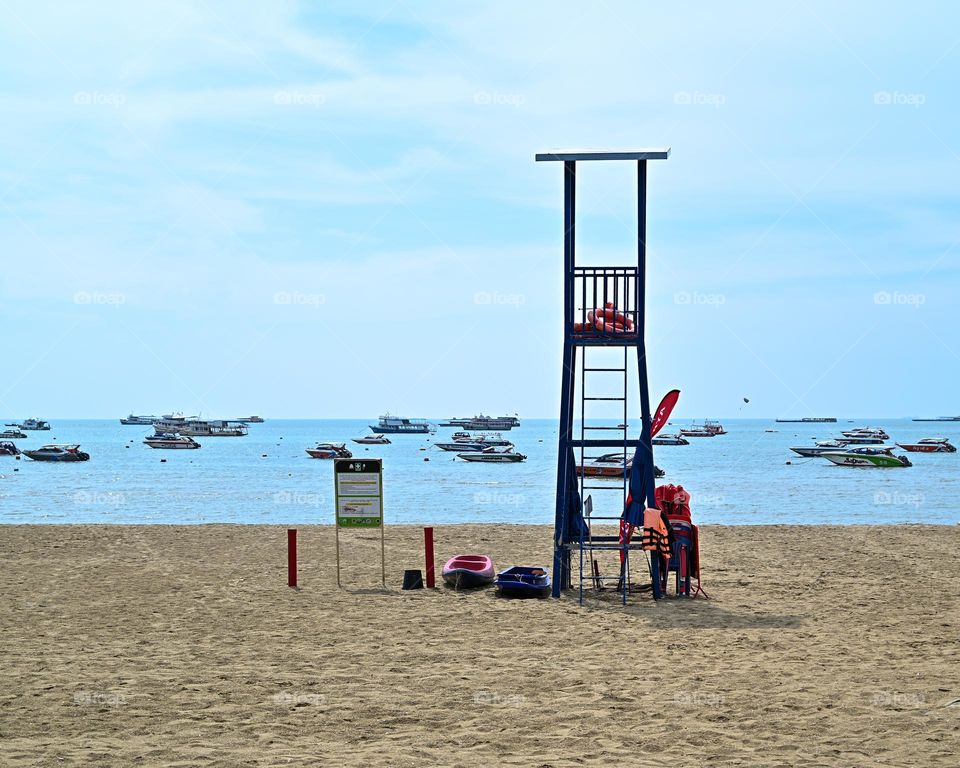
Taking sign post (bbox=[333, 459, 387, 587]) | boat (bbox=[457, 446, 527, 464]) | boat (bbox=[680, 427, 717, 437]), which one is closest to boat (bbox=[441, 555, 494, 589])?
sign post (bbox=[333, 459, 387, 587])

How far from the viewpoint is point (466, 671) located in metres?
9.35

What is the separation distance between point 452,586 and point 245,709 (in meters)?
6.49

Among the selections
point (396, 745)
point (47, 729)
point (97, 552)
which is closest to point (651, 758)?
point (396, 745)

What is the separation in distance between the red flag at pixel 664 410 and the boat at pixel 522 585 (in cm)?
257

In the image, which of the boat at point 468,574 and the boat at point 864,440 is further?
the boat at point 864,440

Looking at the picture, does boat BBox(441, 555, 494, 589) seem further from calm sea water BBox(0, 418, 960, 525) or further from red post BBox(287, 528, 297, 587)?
calm sea water BBox(0, 418, 960, 525)

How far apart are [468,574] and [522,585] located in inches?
41.1

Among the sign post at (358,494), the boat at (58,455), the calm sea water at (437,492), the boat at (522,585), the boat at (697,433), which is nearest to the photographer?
the boat at (522,585)

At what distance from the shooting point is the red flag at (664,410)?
518 inches

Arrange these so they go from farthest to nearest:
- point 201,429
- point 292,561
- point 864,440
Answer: point 201,429 < point 864,440 < point 292,561

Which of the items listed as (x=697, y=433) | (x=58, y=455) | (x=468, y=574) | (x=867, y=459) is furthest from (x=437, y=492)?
(x=697, y=433)

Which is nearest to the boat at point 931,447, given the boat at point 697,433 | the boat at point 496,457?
the boat at point 496,457

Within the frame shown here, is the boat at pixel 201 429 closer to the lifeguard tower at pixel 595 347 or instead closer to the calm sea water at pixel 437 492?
the calm sea water at pixel 437 492

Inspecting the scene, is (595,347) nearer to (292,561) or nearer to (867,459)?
(292,561)
